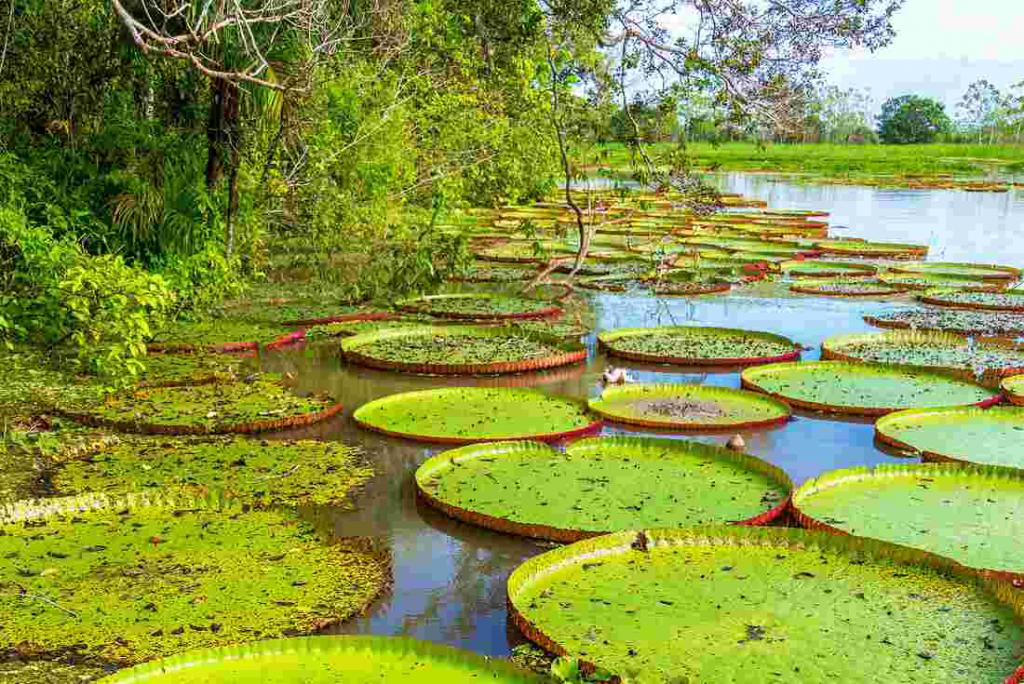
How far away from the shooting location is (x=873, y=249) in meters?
13.3

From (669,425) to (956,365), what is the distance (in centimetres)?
250

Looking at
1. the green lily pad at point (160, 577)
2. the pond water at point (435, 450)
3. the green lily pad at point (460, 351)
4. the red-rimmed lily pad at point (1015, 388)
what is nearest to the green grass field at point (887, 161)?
the pond water at point (435, 450)

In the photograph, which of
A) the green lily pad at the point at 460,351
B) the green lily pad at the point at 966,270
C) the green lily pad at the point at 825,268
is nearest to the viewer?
the green lily pad at the point at 460,351

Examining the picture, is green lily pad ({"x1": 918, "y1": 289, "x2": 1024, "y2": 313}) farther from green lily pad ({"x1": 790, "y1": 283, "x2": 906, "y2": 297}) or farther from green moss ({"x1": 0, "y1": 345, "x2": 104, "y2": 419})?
green moss ({"x1": 0, "y1": 345, "x2": 104, "y2": 419})

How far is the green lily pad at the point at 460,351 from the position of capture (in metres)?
6.56

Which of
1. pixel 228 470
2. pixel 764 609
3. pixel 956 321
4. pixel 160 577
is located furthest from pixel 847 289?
pixel 160 577

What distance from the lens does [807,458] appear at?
4934 millimetres

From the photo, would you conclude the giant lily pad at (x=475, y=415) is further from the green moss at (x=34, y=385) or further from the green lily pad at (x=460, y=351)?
the green moss at (x=34, y=385)

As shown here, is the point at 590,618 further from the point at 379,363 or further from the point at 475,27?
the point at 475,27

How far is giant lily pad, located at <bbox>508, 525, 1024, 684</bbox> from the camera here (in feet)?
9.14

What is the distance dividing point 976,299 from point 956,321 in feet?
3.87

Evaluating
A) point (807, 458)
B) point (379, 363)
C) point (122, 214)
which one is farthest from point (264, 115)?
point (807, 458)

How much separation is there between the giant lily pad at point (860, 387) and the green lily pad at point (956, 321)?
1.68m

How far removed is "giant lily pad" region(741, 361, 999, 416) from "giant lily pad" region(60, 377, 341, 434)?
2.57m
